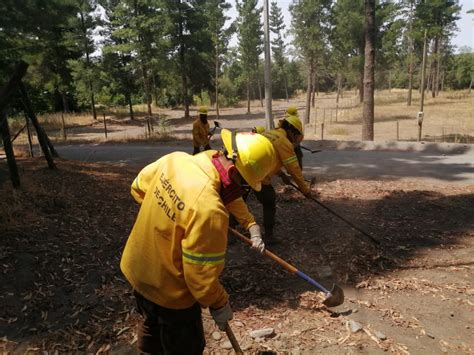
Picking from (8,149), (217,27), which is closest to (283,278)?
(8,149)

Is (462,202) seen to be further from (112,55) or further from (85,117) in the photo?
(85,117)

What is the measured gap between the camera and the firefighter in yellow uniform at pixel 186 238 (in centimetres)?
188

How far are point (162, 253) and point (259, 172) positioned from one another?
0.67 meters

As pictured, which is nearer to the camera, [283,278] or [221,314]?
[221,314]

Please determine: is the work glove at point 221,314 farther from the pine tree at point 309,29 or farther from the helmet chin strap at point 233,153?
the pine tree at point 309,29

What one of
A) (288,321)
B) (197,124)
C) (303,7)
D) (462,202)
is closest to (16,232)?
(288,321)

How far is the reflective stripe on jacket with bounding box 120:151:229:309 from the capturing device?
6.13ft

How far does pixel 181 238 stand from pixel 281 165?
301 centimetres

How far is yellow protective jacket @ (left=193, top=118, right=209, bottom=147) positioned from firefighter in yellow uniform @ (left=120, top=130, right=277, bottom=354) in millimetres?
6466

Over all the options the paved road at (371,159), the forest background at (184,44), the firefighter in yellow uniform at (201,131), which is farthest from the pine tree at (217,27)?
the firefighter in yellow uniform at (201,131)

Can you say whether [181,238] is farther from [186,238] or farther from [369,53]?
[369,53]

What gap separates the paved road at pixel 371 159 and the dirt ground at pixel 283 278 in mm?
2800

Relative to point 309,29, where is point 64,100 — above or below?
below

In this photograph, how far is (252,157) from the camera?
2088 millimetres
